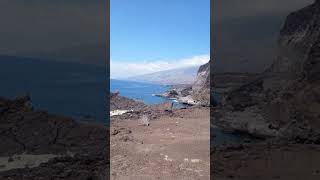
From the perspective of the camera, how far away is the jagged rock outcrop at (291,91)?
2430 cm

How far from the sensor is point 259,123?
30.2 meters

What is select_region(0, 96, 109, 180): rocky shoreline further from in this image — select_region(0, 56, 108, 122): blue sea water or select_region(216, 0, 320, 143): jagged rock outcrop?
select_region(0, 56, 108, 122): blue sea water

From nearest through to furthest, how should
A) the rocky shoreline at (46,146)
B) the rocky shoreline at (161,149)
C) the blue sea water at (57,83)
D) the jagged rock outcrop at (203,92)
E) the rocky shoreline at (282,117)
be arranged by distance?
the rocky shoreline at (46,146) < the rocky shoreline at (282,117) < the rocky shoreline at (161,149) < the blue sea water at (57,83) < the jagged rock outcrop at (203,92)

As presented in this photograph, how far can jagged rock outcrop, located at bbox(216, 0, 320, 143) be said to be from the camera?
24297mm

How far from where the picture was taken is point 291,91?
88.8 ft

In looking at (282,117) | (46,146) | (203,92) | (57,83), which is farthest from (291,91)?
(57,83)

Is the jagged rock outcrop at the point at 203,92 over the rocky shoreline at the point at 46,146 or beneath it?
over

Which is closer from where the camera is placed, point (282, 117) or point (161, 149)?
point (161, 149)

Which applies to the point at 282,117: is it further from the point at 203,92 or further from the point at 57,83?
the point at 57,83

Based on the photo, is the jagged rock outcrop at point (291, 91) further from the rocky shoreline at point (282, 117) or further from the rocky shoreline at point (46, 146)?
the rocky shoreline at point (46, 146)

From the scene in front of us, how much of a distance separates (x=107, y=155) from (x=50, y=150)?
323 cm

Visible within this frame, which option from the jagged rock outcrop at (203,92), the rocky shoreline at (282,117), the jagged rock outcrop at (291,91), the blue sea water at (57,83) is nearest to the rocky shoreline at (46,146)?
the rocky shoreline at (282,117)

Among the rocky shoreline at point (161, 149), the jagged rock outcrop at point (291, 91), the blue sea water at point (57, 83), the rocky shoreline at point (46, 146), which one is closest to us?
the rocky shoreline at point (46, 146)

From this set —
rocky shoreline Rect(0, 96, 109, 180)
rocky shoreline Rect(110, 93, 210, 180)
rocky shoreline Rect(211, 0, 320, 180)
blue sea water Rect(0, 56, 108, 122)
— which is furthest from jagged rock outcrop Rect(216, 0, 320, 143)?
blue sea water Rect(0, 56, 108, 122)
